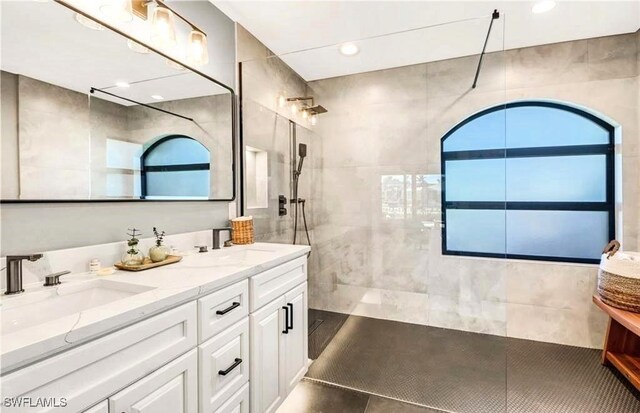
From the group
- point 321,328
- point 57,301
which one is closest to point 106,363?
point 57,301

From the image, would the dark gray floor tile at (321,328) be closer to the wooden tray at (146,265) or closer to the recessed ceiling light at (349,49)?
the wooden tray at (146,265)

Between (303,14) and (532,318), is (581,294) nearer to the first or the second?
(532,318)

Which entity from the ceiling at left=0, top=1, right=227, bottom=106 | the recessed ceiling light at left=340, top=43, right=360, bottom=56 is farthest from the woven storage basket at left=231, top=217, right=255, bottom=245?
the recessed ceiling light at left=340, top=43, right=360, bottom=56

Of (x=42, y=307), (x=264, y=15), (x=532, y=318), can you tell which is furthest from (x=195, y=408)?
(x=532, y=318)

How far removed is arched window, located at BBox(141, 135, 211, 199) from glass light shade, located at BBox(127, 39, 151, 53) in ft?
1.39

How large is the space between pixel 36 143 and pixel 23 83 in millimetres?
210

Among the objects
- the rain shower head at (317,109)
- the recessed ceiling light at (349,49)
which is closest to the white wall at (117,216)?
the recessed ceiling light at (349,49)

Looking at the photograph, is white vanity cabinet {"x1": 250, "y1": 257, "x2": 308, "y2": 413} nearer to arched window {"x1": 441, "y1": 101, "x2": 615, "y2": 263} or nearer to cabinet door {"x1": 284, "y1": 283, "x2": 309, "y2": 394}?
cabinet door {"x1": 284, "y1": 283, "x2": 309, "y2": 394}

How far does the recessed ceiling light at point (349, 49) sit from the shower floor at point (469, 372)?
2.38 meters

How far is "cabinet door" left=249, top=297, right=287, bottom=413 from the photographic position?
4.64ft

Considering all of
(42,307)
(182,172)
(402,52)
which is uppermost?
(402,52)

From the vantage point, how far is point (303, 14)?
203cm

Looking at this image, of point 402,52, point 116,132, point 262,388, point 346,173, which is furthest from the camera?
point 346,173

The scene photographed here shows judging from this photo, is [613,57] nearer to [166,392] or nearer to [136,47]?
[136,47]
